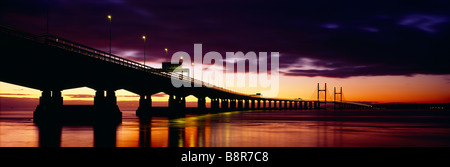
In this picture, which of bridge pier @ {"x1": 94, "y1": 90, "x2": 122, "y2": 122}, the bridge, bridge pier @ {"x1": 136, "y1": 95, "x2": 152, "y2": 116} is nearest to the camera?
the bridge

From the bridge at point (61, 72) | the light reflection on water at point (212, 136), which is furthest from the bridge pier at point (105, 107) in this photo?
the light reflection on water at point (212, 136)

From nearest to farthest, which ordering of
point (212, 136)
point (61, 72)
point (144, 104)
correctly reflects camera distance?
1. point (212, 136)
2. point (61, 72)
3. point (144, 104)

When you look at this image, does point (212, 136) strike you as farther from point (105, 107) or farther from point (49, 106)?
point (49, 106)

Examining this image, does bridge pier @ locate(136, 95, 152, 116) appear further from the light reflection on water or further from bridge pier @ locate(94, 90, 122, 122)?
the light reflection on water

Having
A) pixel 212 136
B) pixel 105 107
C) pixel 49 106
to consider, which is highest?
pixel 49 106

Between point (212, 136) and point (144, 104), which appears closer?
point (212, 136)

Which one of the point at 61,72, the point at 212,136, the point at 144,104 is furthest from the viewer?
the point at 144,104

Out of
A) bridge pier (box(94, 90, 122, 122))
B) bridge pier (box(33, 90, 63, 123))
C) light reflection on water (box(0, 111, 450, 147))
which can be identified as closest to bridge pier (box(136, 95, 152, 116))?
bridge pier (box(94, 90, 122, 122))

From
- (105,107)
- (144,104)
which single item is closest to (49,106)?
(105,107)

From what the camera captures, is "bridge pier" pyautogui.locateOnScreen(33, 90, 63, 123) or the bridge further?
"bridge pier" pyautogui.locateOnScreen(33, 90, 63, 123)

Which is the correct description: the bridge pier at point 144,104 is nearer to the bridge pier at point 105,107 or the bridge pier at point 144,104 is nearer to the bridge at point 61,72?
the bridge at point 61,72

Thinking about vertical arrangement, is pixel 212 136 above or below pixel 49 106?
below

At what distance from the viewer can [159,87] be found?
72.1m
